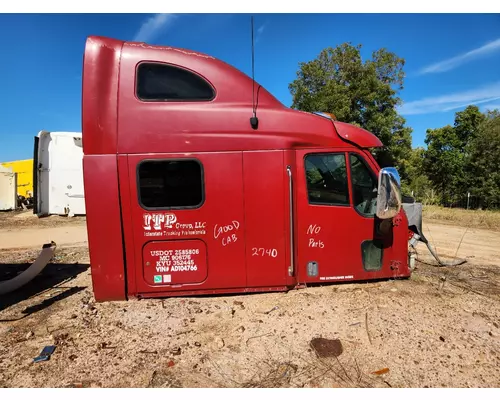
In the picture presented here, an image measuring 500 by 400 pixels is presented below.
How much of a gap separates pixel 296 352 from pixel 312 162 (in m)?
2.10

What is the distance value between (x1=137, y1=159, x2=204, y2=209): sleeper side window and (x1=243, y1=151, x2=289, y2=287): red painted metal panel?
573 millimetres

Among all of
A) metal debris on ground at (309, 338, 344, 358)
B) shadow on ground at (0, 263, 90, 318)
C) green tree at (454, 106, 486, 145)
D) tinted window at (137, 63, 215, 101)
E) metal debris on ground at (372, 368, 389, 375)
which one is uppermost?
green tree at (454, 106, 486, 145)

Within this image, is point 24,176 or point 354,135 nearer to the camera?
point 354,135

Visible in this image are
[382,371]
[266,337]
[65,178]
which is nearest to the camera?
[382,371]

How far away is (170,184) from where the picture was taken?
3.56 meters

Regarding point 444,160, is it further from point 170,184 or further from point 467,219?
point 170,184

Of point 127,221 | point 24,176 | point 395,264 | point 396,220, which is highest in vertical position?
point 24,176

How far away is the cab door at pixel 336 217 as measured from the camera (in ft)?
12.4

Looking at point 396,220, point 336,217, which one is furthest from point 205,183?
point 396,220

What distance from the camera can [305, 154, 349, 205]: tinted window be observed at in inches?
149

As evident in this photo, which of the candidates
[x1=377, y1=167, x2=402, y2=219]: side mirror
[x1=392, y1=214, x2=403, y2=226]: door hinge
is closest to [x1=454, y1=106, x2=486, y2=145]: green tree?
[x1=392, y1=214, x2=403, y2=226]: door hinge

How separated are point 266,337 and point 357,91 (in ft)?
52.0

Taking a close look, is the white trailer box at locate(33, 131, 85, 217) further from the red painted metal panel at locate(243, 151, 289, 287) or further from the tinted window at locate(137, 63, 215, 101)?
the red painted metal panel at locate(243, 151, 289, 287)

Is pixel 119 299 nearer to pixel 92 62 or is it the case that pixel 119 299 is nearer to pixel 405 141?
pixel 92 62
